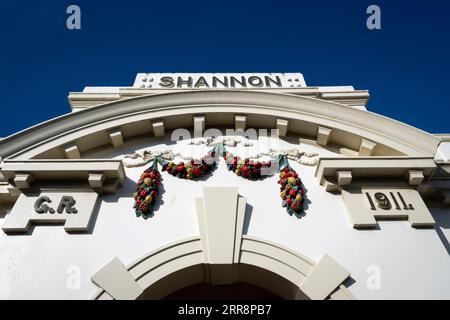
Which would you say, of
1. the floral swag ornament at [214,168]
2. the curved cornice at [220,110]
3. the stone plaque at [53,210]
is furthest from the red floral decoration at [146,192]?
the curved cornice at [220,110]

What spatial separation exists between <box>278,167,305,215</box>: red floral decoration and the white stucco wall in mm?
133

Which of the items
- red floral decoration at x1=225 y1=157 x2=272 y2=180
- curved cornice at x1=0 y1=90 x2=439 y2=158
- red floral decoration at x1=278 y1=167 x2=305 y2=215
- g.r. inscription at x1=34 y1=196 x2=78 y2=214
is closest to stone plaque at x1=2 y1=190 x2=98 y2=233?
→ g.r. inscription at x1=34 y1=196 x2=78 y2=214

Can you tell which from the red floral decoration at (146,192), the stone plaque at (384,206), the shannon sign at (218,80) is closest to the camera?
the stone plaque at (384,206)

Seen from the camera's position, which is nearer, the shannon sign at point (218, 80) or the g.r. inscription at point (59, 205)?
the g.r. inscription at point (59, 205)

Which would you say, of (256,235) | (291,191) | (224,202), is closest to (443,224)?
(291,191)

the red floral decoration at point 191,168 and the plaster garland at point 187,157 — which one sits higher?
the plaster garland at point 187,157

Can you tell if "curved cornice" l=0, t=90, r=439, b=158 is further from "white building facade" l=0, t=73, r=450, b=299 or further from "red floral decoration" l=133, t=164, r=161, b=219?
"red floral decoration" l=133, t=164, r=161, b=219

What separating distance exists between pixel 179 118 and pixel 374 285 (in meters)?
5.01

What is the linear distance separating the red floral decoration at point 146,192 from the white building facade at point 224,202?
0.03 metres

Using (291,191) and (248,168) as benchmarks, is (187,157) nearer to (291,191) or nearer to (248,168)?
(248,168)

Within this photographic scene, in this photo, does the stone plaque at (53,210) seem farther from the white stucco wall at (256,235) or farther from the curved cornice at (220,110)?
the curved cornice at (220,110)

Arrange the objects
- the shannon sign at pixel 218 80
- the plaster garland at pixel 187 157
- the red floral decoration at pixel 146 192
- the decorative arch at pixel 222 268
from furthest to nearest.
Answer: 1. the shannon sign at pixel 218 80
2. the plaster garland at pixel 187 157
3. the red floral decoration at pixel 146 192
4. the decorative arch at pixel 222 268

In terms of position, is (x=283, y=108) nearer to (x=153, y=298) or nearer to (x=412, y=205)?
(x=412, y=205)

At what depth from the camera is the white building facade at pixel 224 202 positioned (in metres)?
5.57
